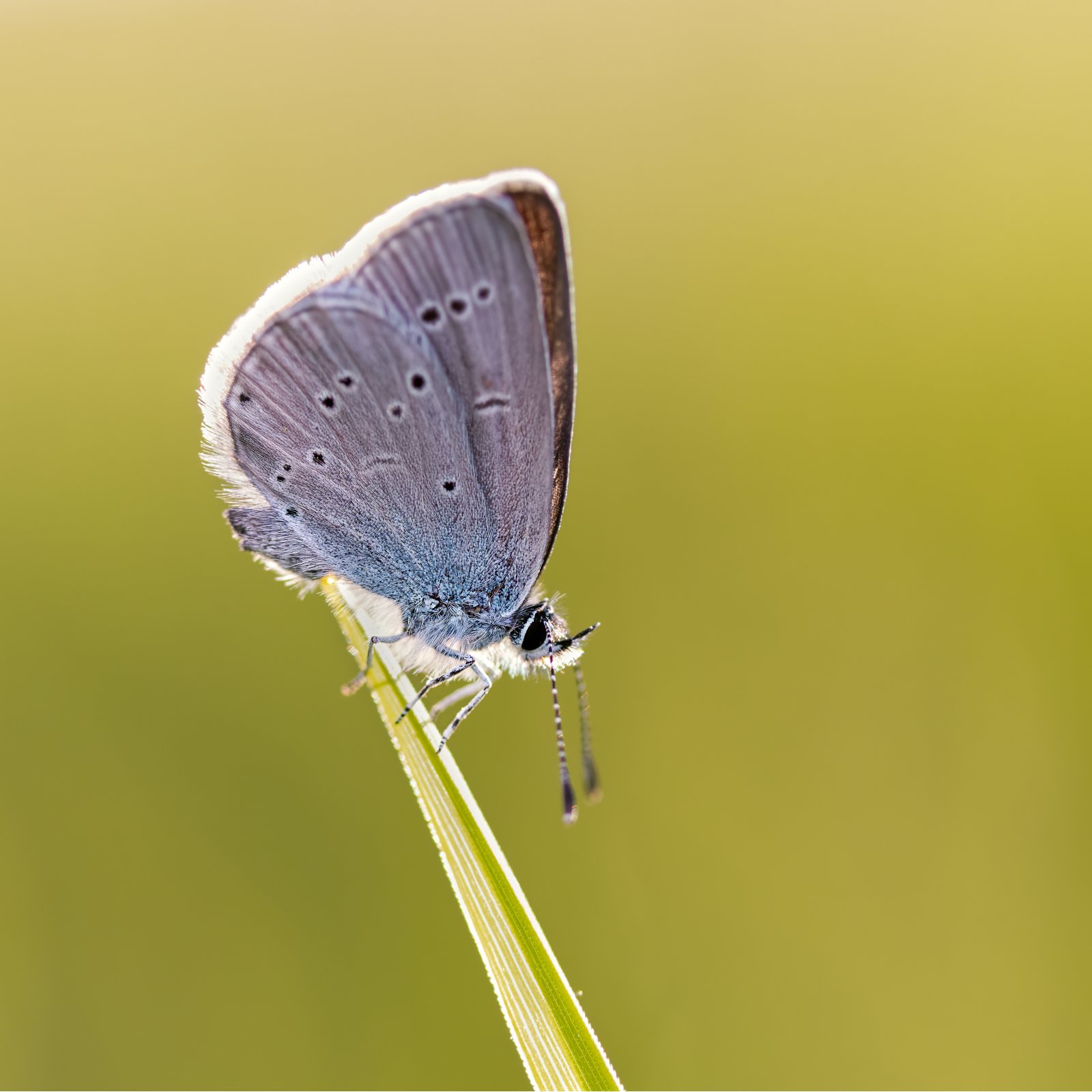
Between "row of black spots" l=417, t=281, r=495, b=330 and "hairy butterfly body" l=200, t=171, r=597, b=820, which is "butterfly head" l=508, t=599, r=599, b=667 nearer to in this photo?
"hairy butterfly body" l=200, t=171, r=597, b=820

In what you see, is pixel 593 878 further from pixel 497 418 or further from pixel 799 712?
pixel 497 418

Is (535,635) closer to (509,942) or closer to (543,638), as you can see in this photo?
(543,638)

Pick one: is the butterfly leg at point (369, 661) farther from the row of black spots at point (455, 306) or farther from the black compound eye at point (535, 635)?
the row of black spots at point (455, 306)

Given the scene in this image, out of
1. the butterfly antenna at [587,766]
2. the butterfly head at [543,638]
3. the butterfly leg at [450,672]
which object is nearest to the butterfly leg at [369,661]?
the butterfly leg at [450,672]

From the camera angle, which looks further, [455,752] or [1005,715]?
[1005,715]

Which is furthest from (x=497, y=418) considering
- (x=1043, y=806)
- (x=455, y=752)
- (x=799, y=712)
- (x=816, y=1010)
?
(x=1043, y=806)

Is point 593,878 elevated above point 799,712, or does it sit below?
below
